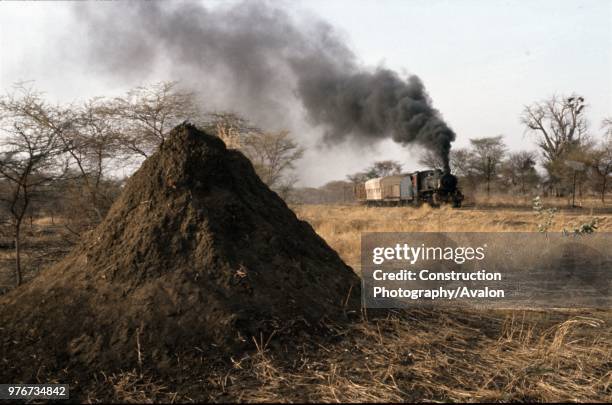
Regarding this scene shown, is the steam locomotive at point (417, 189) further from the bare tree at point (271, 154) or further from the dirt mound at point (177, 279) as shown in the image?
the dirt mound at point (177, 279)

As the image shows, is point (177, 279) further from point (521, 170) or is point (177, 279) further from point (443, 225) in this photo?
point (521, 170)

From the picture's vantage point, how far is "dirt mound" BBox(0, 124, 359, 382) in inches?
128

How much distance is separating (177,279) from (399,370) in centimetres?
177

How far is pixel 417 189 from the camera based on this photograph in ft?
82.3

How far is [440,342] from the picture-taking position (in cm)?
362

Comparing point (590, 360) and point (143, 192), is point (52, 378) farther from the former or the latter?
point (590, 360)

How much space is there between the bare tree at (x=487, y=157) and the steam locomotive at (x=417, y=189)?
38.9 feet

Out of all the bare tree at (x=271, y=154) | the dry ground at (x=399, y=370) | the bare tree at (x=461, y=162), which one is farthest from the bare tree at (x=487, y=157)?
the dry ground at (x=399, y=370)

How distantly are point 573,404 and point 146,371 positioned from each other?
8.50ft

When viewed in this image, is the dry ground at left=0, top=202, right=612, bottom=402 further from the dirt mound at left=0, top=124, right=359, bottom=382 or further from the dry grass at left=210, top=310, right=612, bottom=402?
the dirt mound at left=0, top=124, right=359, bottom=382

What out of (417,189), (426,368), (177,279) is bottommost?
(426,368)

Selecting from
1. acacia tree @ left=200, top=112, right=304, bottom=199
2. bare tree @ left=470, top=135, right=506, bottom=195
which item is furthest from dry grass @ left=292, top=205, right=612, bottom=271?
bare tree @ left=470, top=135, right=506, bottom=195

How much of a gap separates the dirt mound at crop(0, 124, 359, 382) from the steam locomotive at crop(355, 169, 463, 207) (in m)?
19.1

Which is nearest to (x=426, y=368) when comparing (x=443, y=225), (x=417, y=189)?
(x=443, y=225)
